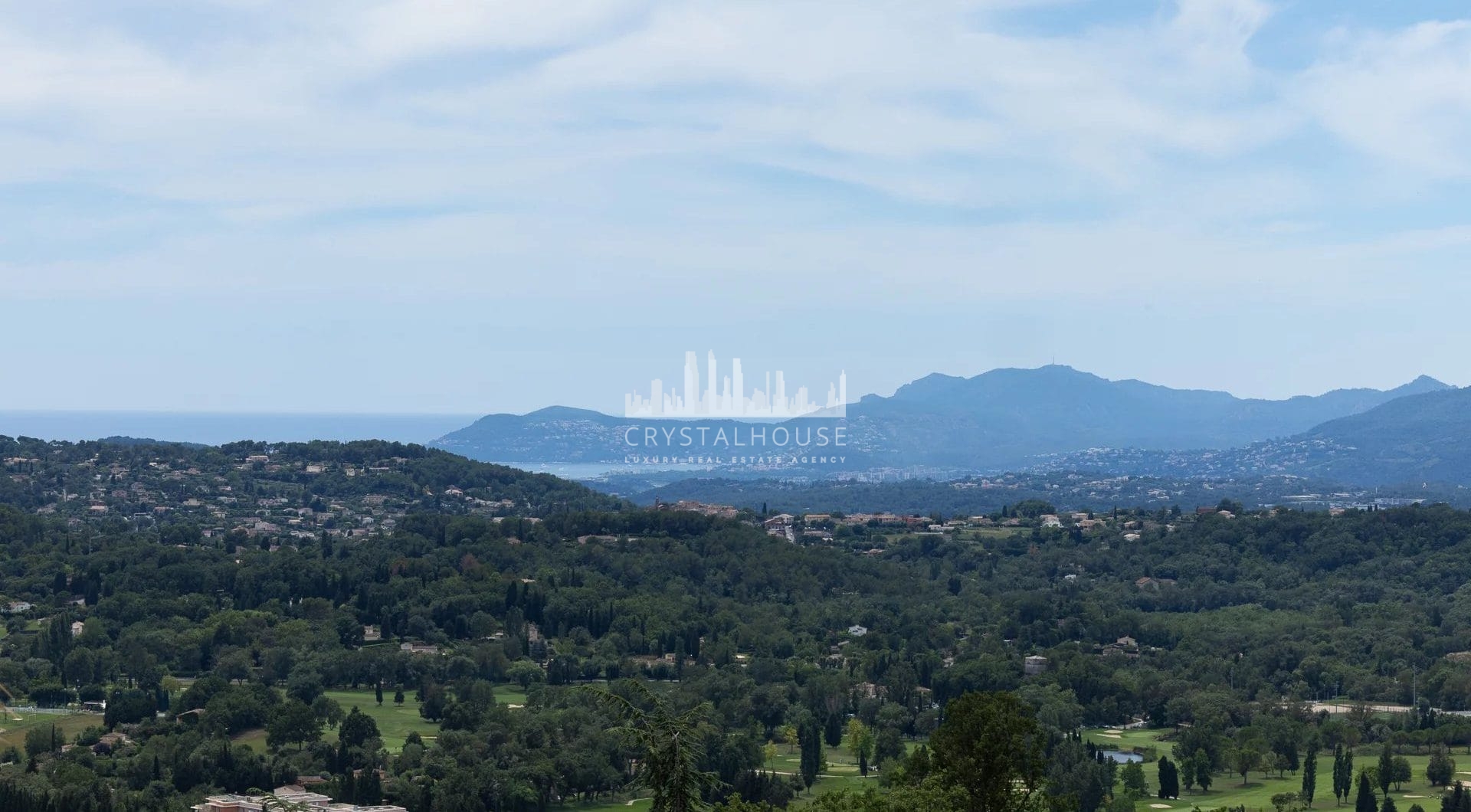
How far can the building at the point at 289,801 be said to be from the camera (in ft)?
135

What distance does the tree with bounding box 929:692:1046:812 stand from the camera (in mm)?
27250

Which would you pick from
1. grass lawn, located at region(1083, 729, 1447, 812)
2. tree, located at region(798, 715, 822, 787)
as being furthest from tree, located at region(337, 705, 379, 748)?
grass lawn, located at region(1083, 729, 1447, 812)

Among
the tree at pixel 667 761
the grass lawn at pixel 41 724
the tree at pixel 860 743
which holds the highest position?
A: the tree at pixel 667 761

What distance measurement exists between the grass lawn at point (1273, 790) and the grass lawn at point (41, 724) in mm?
29598

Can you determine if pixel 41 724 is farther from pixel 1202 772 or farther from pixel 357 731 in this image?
pixel 1202 772

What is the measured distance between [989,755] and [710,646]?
142 feet

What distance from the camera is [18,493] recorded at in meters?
108

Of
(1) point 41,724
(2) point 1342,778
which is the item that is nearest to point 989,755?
(2) point 1342,778

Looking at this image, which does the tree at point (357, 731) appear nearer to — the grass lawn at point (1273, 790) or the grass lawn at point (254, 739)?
the grass lawn at point (254, 739)

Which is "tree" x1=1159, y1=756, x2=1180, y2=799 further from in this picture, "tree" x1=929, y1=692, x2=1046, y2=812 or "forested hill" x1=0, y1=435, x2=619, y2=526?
"forested hill" x1=0, y1=435, x2=619, y2=526

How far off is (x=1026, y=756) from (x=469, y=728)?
2832 centimetres

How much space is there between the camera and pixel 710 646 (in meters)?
70.0

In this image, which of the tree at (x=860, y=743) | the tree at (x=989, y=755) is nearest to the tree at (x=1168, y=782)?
the tree at (x=860, y=743)

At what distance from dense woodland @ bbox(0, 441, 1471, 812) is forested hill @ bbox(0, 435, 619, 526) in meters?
4.34
